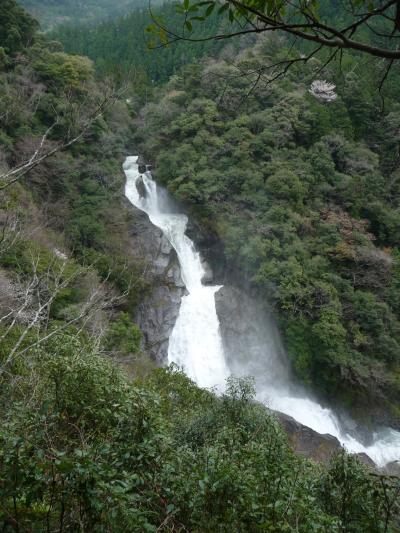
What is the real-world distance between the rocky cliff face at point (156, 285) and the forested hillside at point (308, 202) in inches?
103

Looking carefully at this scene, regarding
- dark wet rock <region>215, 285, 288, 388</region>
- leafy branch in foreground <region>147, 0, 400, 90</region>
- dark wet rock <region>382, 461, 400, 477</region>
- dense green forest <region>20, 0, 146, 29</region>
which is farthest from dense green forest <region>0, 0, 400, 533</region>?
dense green forest <region>20, 0, 146, 29</region>

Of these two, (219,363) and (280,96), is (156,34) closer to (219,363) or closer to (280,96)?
(219,363)

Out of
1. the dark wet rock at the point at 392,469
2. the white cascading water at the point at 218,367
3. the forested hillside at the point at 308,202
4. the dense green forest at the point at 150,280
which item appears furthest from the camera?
the forested hillside at the point at 308,202

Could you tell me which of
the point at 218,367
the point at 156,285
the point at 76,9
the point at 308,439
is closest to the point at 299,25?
the point at 308,439

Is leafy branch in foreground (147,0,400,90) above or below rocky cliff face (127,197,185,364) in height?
above

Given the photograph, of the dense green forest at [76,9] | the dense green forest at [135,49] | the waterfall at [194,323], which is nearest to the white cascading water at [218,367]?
the waterfall at [194,323]

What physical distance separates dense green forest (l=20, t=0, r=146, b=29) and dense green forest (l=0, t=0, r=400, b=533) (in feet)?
226

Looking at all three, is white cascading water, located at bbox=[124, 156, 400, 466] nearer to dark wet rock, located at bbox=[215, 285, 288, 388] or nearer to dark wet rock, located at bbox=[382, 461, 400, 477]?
dark wet rock, located at bbox=[215, 285, 288, 388]

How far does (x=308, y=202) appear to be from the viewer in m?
21.3

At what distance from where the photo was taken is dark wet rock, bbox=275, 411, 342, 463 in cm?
1399

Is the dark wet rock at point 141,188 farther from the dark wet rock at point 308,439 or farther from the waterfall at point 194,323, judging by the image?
the dark wet rock at point 308,439

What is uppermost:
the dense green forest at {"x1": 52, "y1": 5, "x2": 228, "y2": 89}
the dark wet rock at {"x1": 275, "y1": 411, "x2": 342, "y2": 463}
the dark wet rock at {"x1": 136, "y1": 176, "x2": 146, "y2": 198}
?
the dense green forest at {"x1": 52, "y1": 5, "x2": 228, "y2": 89}

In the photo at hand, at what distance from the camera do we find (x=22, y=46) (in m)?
21.9

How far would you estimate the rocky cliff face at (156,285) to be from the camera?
1683cm
